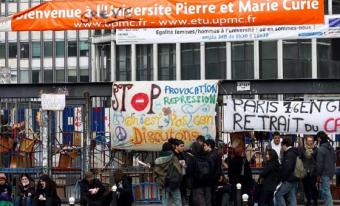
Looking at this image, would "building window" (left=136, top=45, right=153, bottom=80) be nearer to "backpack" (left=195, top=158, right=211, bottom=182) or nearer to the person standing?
the person standing

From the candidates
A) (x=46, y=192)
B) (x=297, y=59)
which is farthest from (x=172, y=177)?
(x=297, y=59)

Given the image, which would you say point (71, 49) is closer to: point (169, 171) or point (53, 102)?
point (53, 102)

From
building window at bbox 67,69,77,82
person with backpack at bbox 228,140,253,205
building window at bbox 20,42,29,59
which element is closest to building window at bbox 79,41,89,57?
building window at bbox 67,69,77,82

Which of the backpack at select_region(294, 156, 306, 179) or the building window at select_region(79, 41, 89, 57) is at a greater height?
the building window at select_region(79, 41, 89, 57)

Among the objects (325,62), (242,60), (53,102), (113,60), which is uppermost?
(113,60)

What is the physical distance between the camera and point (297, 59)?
5966 cm

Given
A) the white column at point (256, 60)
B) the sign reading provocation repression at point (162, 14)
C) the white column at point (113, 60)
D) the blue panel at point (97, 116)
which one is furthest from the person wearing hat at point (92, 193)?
the white column at point (113, 60)

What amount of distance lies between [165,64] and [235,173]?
A: 1848 inches

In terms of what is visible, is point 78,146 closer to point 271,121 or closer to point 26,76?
point 271,121

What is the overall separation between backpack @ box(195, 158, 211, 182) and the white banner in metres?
12.6

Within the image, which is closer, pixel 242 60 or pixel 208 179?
pixel 208 179

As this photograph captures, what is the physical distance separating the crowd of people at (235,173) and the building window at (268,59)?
41633mm

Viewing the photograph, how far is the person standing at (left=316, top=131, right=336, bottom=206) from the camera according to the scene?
17.5 meters

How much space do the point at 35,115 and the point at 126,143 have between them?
294 cm
